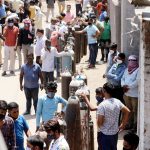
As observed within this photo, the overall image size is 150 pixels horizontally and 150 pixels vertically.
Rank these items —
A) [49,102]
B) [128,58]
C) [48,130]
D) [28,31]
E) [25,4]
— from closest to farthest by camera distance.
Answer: [48,130]
[49,102]
[128,58]
[28,31]
[25,4]

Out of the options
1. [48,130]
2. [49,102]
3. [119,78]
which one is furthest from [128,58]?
[48,130]

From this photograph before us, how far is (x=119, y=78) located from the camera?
1207 centimetres

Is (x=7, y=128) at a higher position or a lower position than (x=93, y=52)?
lower

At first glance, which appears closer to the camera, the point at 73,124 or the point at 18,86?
the point at 73,124

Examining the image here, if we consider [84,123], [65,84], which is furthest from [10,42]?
[84,123]

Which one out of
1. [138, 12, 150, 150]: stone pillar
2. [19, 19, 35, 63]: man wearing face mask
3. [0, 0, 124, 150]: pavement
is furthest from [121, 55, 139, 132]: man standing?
[19, 19, 35, 63]: man wearing face mask

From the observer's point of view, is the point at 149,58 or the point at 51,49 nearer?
the point at 149,58

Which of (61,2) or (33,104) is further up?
(61,2)

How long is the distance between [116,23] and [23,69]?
251 centimetres

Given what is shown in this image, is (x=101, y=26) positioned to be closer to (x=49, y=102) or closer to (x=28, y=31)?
(x=28, y=31)

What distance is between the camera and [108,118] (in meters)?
9.21

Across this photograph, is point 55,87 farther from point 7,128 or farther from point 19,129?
point 7,128

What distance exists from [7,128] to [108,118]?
1517 mm

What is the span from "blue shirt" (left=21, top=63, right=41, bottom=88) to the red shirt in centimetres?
472
